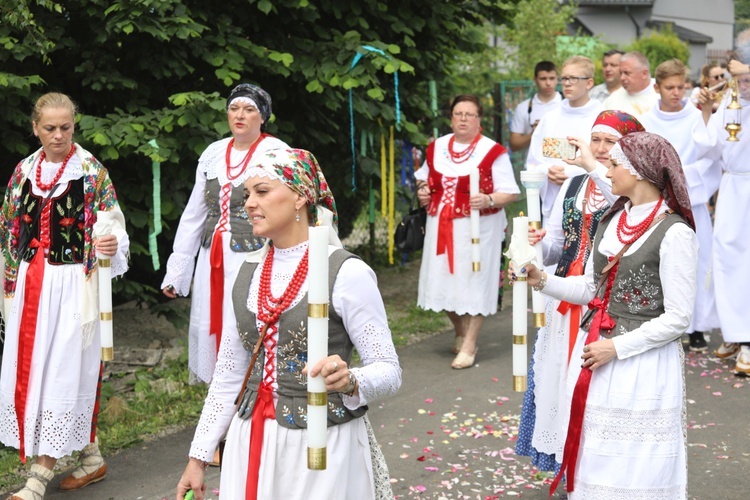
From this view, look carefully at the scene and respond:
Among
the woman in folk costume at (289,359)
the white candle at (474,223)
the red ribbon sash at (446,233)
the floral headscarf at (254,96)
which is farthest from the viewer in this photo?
the red ribbon sash at (446,233)

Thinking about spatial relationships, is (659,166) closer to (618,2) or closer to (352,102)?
(352,102)

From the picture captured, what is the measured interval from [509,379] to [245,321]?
4650 millimetres

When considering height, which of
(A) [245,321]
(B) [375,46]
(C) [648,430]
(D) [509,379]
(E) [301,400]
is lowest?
(D) [509,379]

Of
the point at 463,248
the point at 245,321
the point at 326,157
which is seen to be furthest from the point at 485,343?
the point at 245,321

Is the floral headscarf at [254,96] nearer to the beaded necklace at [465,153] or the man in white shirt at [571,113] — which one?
the man in white shirt at [571,113]

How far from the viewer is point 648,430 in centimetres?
428

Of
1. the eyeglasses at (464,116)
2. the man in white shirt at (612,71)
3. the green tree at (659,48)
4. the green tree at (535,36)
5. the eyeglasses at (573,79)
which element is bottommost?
the eyeglasses at (464,116)

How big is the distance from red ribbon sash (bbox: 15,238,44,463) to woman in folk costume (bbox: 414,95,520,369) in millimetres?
3538

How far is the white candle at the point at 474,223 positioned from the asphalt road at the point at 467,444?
835 millimetres

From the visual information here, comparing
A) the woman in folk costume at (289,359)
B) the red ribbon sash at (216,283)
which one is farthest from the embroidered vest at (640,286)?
the red ribbon sash at (216,283)

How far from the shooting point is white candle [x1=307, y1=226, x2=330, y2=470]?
2.95 m

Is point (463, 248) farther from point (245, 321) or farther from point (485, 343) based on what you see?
point (245, 321)

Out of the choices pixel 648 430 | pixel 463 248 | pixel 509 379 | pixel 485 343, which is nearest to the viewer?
pixel 648 430

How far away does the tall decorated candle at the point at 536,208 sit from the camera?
15.8ft
